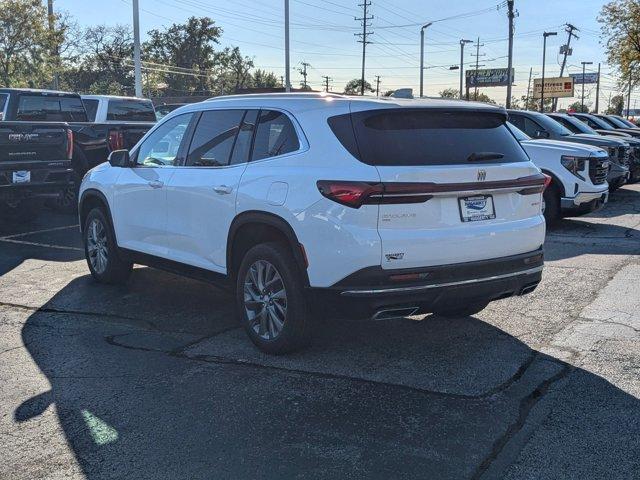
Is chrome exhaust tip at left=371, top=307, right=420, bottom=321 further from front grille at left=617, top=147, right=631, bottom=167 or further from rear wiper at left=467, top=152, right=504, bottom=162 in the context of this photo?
front grille at left=617, top=147, right=631, bottom=167

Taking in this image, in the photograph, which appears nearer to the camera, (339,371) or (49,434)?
(49,434)

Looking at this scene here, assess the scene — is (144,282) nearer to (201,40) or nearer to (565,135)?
(565,135)

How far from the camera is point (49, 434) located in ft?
12.1

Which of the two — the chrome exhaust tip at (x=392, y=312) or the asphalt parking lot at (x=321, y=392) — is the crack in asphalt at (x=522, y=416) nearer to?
the asphalt parking lot at (x=321, y=392)

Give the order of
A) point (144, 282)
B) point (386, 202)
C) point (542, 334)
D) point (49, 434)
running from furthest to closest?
point (144, 282)
point (542, 334)
point (386, 202)
point (49, 434)

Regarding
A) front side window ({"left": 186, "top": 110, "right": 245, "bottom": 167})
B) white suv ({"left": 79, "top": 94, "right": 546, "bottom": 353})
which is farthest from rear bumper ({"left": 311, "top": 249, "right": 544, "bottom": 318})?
front side window ({"left": 186, "top": 110, "right": 245, "bottom": 167})

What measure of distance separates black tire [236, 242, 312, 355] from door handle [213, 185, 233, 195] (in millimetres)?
512

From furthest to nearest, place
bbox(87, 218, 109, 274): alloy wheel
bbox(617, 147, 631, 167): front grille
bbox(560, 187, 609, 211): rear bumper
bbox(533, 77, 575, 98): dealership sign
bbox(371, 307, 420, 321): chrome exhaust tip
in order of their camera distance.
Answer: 1. bbox(533, 77, 575, 98): dealership sign
2. bbox(617, 147, 631, 167): front grille
3. bbox(560, 187, 609, 211): rear bumper
4. bbox(87, 218, 109, 274): alloy wheel
5. bbox(371, 307, 420, 321): chrome exhaust tip

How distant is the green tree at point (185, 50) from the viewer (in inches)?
3590

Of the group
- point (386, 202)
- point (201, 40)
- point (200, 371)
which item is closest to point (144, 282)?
point (200, 371)

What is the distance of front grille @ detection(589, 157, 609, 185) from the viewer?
34.1 feet

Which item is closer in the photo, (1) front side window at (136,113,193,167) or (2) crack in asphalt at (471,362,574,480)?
(2) crack in asphalt at (471,362,574,480)

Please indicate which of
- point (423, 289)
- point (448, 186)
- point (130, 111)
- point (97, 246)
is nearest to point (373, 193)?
point (448, 186)

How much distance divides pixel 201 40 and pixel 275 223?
92609mm
